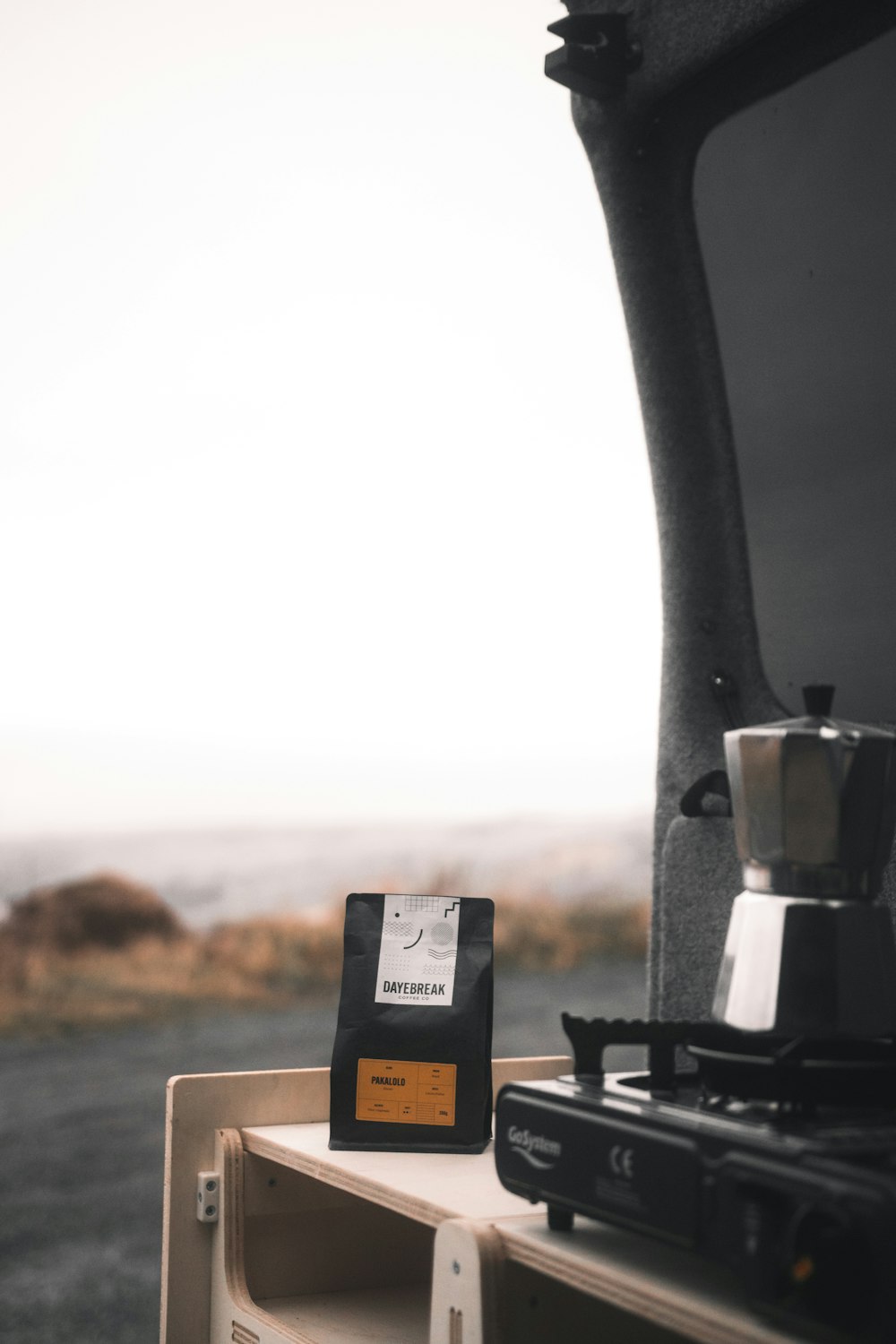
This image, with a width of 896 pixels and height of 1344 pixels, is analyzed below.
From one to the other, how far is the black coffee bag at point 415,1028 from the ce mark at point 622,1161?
0.39 metres

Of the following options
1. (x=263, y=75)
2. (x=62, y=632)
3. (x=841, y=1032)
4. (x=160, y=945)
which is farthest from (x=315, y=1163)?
(x=263, y=75)

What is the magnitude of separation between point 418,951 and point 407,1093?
12cm

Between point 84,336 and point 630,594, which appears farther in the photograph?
point 630,594

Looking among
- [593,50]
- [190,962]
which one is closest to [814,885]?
[593,50]

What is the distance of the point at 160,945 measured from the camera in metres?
2.04

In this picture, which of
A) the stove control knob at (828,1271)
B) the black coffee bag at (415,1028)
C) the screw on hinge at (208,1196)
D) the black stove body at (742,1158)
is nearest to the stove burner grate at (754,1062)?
the black stove body at (742,1158)

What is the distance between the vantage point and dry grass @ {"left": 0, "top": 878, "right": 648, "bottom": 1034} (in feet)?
6.48

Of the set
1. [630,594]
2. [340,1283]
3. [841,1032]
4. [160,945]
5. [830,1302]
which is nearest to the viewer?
[830,1302]

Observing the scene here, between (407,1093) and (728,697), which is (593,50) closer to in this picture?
(728,697)

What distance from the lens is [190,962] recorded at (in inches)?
81.1

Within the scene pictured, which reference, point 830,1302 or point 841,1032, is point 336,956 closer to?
point 841,1032

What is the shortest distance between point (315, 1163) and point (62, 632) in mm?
1441

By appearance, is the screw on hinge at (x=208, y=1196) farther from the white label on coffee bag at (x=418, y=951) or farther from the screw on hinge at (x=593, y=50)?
the screw on hinge at (x=593, y=50)

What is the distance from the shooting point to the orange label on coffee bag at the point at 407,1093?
1.03m
